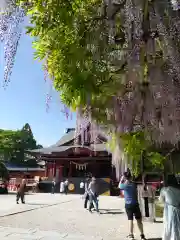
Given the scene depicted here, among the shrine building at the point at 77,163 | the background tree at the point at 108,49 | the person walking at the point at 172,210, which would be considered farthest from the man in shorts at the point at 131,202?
the shrine building at the point at 77,163

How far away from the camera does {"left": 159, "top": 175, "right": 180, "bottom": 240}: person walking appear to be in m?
5.55

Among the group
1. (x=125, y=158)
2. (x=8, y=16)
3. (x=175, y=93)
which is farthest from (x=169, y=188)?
(x=8, y=16)

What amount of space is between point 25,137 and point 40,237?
63801mm

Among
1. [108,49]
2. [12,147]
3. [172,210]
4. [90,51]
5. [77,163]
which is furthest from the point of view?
[12,147]

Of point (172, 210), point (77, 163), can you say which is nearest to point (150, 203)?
point (172, 210)

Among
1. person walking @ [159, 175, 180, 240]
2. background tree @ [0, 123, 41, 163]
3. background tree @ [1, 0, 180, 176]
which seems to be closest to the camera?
background tree @ [1, 0, 180, 176]

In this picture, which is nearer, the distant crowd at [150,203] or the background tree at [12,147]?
the distant crowd at [150,203]

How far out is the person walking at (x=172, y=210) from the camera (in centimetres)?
555

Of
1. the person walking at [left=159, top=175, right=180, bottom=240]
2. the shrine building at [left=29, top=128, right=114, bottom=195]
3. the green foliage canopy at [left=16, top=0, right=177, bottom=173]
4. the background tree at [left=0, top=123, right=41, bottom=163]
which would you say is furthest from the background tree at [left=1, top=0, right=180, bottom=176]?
the background tree at [left=0, top=123, right=41, bottom=163]

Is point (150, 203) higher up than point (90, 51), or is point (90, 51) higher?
point (90, 51)

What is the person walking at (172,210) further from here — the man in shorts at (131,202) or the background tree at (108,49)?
the background tree at (108,49)

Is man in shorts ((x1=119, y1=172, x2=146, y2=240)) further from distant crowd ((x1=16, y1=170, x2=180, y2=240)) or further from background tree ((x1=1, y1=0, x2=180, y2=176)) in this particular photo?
background tree ((x1=1, y1=0, x2=180, y2=176))

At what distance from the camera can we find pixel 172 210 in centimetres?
561

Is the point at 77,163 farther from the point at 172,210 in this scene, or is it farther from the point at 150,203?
the point at 172,210
